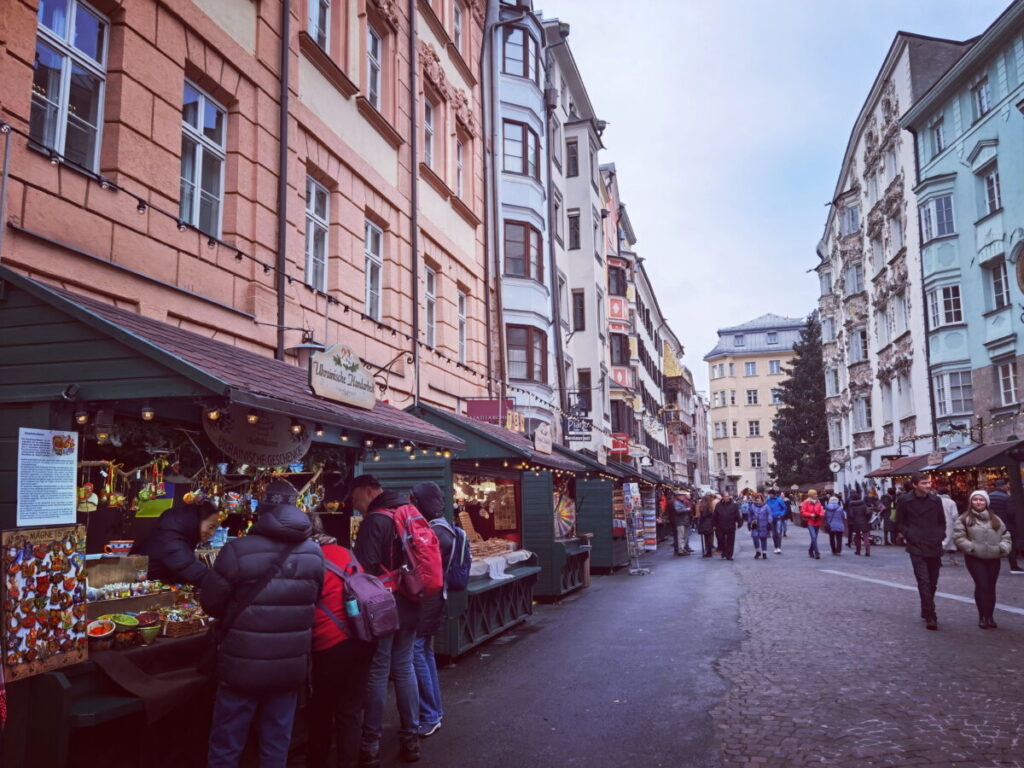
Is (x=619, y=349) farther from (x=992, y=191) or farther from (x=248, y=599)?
(x=248, y=599)

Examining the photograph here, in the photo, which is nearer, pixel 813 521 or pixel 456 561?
pixel 456 561

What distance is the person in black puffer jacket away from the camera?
182 inches

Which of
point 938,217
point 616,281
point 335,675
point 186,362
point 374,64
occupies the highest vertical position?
point 616,281

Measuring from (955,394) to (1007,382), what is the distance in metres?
2.58

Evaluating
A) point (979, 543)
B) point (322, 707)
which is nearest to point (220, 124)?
point (322, 707)

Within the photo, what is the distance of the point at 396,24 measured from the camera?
46.3 ft

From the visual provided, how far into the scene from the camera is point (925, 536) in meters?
10.9

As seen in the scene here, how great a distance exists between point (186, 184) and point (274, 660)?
19.0 ft

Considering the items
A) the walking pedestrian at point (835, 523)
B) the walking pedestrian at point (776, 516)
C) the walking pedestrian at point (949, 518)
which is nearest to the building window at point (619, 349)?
the walking pedestrian at point (776, 516)

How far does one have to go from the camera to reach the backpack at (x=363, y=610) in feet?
17.0

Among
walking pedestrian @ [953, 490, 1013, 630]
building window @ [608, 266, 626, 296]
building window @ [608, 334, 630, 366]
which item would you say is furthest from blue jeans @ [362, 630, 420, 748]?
building window @ [608, 266, 626, 296]

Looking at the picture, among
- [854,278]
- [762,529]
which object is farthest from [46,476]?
[854,278]

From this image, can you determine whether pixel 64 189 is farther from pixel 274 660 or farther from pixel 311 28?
pixel 311 28

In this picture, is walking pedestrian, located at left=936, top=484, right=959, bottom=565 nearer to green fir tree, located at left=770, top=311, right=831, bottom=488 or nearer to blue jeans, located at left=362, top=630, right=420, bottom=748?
blue jeans, located at left=362, top=630, right=420, bottom=748
